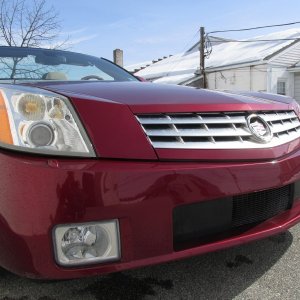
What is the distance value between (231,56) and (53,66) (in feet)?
59.3

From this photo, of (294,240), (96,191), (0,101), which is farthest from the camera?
(294,240)

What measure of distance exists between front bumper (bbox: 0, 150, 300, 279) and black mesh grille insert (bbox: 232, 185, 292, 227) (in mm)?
198

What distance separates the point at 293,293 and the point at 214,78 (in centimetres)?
1862

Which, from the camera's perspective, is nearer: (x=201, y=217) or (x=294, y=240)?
(x=201, y=217)

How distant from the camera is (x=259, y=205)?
208cm

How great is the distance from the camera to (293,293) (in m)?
2.08

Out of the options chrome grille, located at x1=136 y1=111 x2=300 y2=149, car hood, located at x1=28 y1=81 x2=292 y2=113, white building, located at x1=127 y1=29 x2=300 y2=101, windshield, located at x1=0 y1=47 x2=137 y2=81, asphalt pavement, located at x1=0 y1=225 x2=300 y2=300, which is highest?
white building, located at x1=127 y1=29 x2=300 y2=101

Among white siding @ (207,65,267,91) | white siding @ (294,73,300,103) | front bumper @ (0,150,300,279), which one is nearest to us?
front bumper @ (0,150,300,279)

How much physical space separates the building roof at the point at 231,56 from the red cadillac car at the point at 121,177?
16.5 m

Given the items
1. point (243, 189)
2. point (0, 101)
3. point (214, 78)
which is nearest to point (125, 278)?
point (243, 189)

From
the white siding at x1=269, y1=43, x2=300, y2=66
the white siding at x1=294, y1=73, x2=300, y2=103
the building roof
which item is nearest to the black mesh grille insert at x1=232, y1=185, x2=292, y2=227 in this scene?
the building roof

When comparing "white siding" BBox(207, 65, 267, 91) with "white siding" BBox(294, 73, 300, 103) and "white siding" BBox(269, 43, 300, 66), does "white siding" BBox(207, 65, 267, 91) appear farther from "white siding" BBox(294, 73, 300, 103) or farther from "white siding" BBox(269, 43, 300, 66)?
"white siding" BBox(294, 73, 300, 103)

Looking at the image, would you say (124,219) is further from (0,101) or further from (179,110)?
(0,101)

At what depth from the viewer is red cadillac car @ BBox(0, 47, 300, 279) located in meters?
1.62
